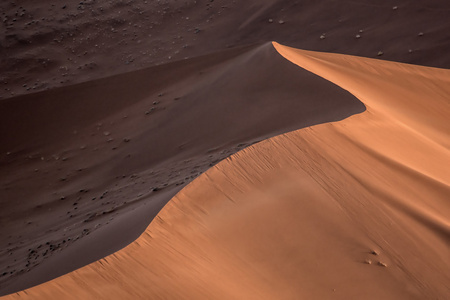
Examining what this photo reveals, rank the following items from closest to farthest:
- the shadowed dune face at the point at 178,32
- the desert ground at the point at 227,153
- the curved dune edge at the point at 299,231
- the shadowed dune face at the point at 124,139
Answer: the curved dune edge at the point at 299,231 < the desert ground at the point at 227,153 < the shadowed dune face at the point at 124,139 < the shadowed dune face at the point at 178,32

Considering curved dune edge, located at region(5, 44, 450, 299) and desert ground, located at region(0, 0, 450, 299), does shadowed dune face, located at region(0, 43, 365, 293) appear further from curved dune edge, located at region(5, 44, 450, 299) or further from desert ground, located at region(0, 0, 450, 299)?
curved dune edge, located at region(5, 44, 450, 299)

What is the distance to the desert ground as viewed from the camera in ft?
11.0

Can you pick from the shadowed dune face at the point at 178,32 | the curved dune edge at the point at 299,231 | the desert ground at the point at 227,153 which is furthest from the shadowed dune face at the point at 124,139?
the shadowed dune face at the point at 178,32

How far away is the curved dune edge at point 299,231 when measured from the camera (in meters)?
3.12

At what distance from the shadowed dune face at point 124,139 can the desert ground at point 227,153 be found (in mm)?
31

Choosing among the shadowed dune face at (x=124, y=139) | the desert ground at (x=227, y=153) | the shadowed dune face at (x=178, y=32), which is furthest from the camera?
the shadowed dune face at (x=178, y=32)

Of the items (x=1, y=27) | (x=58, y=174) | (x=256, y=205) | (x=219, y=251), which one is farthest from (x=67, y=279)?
(x=1, y=27)

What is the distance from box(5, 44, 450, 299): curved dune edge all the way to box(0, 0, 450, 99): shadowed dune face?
5.17 m

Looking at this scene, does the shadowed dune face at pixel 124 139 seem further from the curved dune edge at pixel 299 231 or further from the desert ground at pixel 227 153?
the curved dune edge at pixel 299 231

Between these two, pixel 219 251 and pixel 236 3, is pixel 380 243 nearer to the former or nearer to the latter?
pixel 219 251

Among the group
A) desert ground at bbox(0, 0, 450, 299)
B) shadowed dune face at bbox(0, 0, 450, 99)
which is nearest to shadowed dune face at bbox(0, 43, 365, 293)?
desert ground at bbox(0, 0, 450, 299)

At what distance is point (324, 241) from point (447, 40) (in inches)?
280

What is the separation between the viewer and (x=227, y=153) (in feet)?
16.0

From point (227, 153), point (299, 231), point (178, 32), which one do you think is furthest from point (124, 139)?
point (178, 32)
